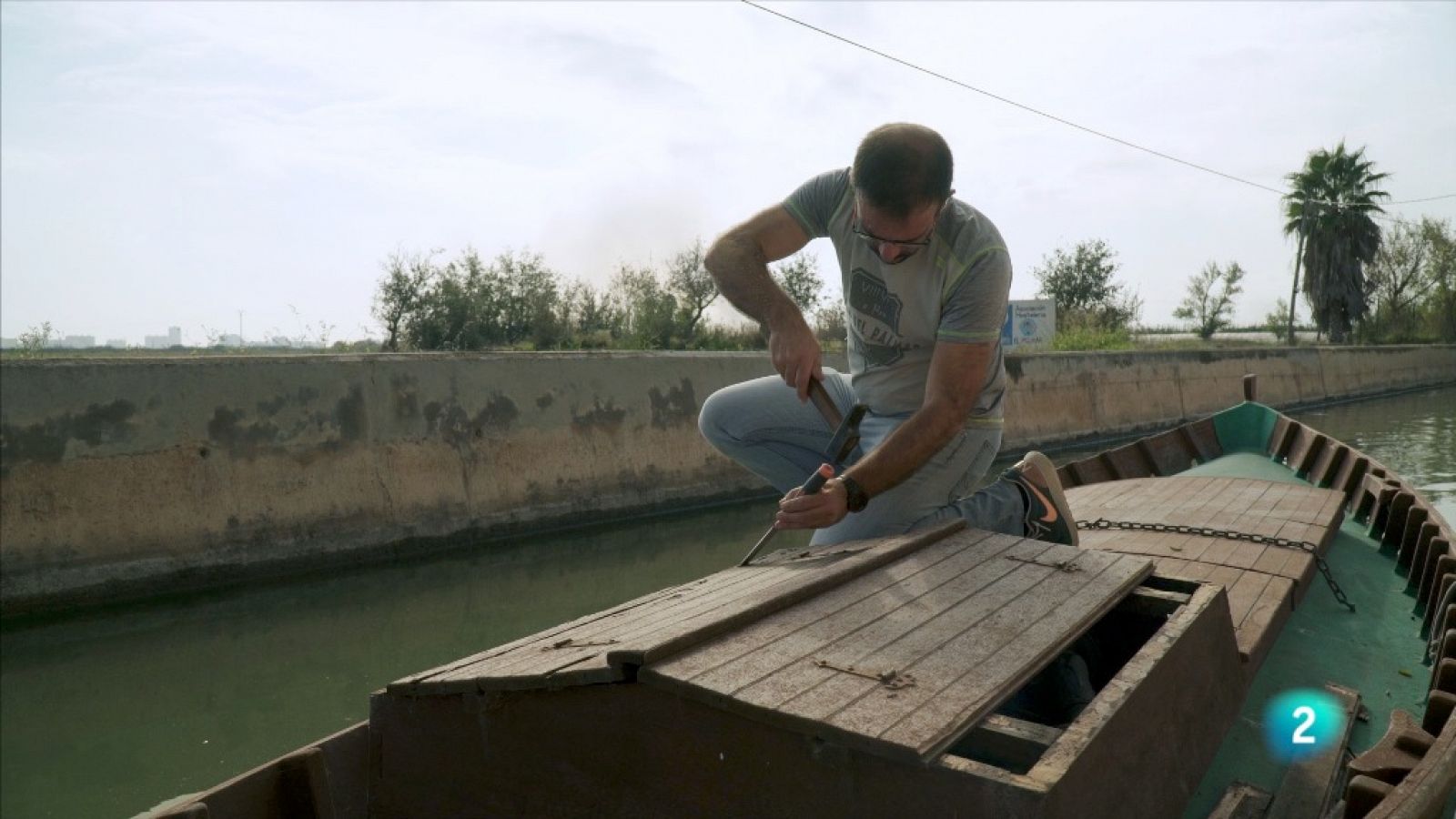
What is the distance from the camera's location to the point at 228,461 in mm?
8516

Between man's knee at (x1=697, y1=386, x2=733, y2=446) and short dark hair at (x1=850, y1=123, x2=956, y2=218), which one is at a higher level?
short dark hair at (x1=850, y1=123, x2=956, y2=218)

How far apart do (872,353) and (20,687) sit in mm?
5140

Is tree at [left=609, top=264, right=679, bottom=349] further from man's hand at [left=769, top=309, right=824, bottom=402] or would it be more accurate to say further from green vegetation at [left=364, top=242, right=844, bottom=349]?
man's hand at [left=769, top=309, right=824, bottom=402]

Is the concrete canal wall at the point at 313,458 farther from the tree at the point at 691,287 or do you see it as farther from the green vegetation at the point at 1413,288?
the green vegetation at the point at 1413,288

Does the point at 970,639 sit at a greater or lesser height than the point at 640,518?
greater

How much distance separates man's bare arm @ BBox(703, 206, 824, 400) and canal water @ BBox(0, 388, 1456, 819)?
291 centimetres

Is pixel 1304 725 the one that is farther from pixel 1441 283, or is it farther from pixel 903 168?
pixel 1441 283

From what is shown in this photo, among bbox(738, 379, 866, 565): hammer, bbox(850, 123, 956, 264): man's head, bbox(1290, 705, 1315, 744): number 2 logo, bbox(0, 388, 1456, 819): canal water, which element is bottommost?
bbox(0, 388, 1456, 819): canal water

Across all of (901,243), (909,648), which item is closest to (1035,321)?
(901,243)

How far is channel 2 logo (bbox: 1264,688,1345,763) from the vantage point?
280 centimetres

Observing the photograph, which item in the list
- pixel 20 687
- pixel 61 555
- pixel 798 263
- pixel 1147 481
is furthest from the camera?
pixel 798 263

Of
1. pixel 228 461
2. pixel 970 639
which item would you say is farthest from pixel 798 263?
pixel 970 639

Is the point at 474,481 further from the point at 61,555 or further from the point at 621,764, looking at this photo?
the point at 621,764

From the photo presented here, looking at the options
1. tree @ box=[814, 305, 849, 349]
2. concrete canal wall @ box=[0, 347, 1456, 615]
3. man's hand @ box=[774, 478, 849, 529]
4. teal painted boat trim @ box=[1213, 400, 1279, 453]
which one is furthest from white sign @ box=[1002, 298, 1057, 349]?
man's hand @ box=[774, 478, 849, 529]
